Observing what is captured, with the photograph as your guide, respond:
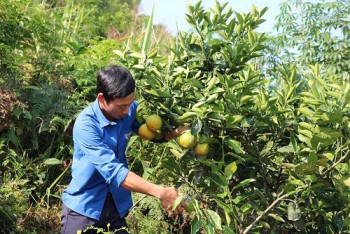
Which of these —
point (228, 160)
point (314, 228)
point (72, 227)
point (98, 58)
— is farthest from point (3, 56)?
point (314, 228)

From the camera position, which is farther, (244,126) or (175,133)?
(175,133)

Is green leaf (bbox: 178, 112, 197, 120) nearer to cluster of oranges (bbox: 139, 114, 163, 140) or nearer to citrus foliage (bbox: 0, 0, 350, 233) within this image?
citrus foliage (bbox: 0, 0, 350, 233)

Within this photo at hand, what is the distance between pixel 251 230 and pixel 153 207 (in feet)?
4.70

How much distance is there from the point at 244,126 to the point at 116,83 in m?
0.63

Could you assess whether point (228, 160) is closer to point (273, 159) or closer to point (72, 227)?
point (273, 159)

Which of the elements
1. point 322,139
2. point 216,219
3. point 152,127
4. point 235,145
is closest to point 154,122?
point 152,127

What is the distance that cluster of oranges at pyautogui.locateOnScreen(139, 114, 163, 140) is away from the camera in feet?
8.50

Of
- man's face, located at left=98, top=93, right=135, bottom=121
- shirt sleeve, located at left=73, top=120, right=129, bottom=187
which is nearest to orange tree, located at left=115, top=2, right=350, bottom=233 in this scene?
man's face, located at left=98, top=93, right=135, bottom=121

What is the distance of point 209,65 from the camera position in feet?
8.57

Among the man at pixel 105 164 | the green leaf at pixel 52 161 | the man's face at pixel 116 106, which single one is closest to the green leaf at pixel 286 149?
the man at pixel 105 164

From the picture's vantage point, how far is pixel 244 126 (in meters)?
2.49

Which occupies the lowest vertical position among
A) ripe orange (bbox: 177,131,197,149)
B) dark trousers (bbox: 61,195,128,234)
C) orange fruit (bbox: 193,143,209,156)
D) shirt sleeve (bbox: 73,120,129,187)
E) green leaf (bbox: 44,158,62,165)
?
green leaf (bbox: 44,158,62,165)

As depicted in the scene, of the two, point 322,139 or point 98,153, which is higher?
point 322,139

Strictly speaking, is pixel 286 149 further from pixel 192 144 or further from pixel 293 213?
pixel 192 144
